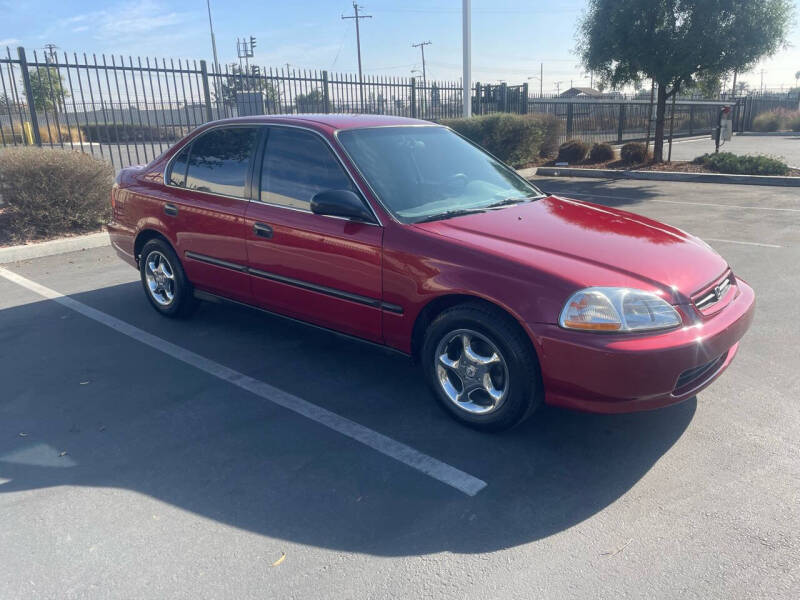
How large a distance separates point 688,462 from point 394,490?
153 cm

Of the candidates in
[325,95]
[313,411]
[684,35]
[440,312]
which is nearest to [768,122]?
[684,35]

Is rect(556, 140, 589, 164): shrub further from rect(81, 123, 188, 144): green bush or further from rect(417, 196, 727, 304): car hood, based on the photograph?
rect(417, 196, 727, 304): car hood

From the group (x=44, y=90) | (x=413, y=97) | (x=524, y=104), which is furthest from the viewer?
(x=524, y=104)

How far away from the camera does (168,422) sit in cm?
381

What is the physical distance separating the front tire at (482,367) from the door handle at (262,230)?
146 cm

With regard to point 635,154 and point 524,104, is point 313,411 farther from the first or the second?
point 524,104

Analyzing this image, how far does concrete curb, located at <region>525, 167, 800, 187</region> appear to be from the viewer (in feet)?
44.5

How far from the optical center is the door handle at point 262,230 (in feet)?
14.6

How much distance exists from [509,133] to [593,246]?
13.5 m

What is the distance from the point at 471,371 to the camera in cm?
357

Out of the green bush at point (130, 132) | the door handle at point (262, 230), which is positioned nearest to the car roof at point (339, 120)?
the door handle at point (262, 230)

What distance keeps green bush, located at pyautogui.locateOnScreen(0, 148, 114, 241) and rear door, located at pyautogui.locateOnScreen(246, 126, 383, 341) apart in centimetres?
547

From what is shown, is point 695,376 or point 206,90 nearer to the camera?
point 695,376

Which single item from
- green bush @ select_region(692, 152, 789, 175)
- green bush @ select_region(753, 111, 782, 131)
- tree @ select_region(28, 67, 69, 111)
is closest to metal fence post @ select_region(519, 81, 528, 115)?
green bush @ select_region(692, 152, 789, 175)
